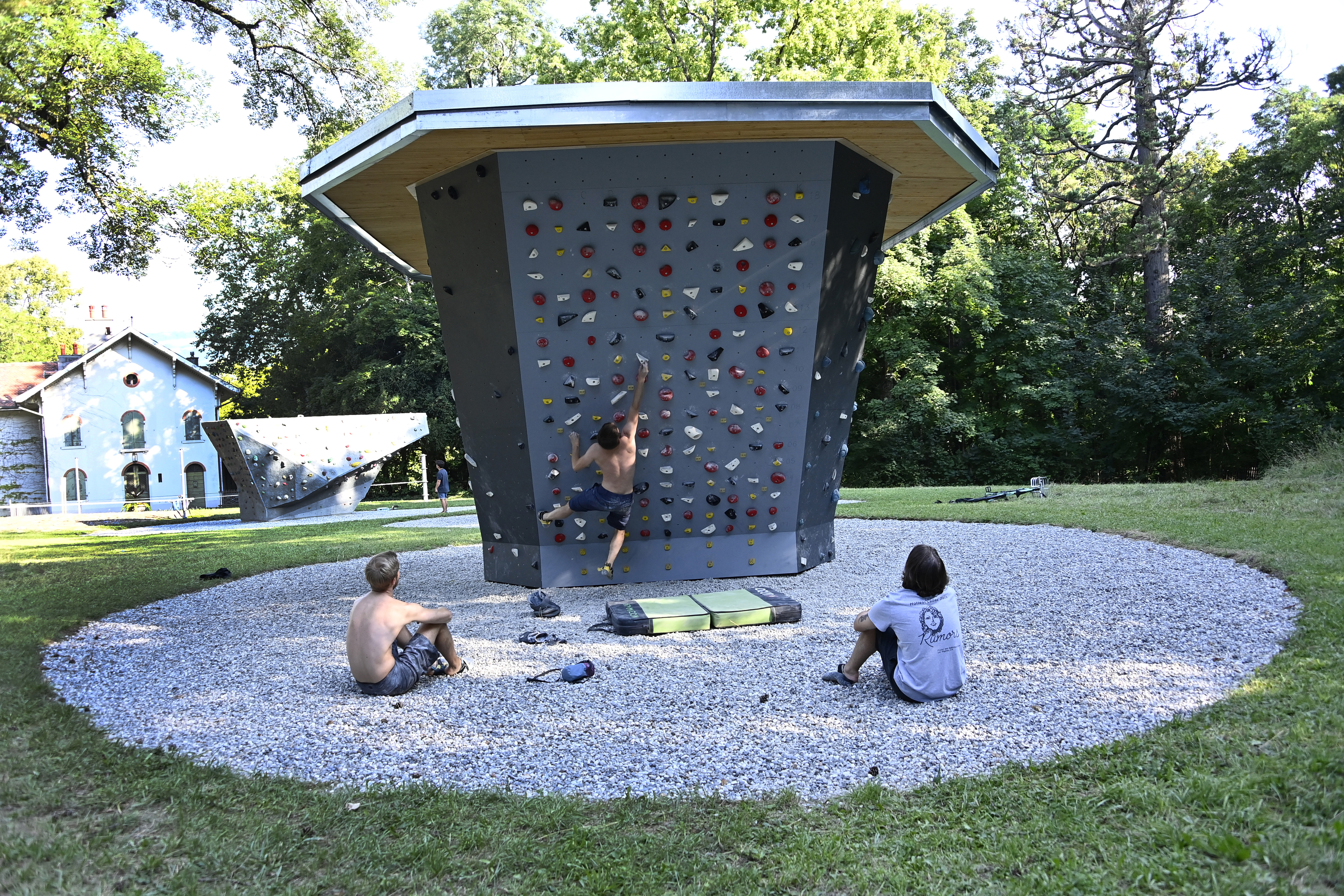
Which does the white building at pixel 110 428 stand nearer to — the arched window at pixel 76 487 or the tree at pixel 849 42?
the arched window at pixel 76 487

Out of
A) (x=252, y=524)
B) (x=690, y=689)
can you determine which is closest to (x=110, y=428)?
(x=252, y=524)

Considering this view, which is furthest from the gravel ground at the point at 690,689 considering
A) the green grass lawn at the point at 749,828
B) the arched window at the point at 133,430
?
the arched window at the point at 133,430

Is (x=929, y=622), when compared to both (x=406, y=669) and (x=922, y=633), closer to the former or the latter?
(x=922, y=633)

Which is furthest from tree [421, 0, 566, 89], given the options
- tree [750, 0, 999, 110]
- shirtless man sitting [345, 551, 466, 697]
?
shirtless man sitting [345, 551, 466, 697]

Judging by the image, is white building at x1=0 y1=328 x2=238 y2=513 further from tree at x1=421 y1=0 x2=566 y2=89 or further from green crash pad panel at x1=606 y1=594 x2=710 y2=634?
green crash pad panel at x1=606 y1=594 x2=710 y2=634

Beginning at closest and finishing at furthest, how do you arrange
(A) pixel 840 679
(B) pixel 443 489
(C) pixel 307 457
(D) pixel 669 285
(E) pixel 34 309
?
(A) pixel 840 679, (D) pixel 669 285, (B) pixel 443 489, (C) pixel 307 457, (E) pixel 34 309

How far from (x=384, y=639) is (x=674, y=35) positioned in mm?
24741

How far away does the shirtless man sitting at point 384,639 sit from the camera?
5.23 meters

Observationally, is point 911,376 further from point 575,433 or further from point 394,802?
point 394,802

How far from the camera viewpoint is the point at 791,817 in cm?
334

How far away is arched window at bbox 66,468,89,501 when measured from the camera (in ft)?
107

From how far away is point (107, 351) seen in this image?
1329 inches

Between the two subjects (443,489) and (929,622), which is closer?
(929,622)

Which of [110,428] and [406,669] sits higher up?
[110,428]
